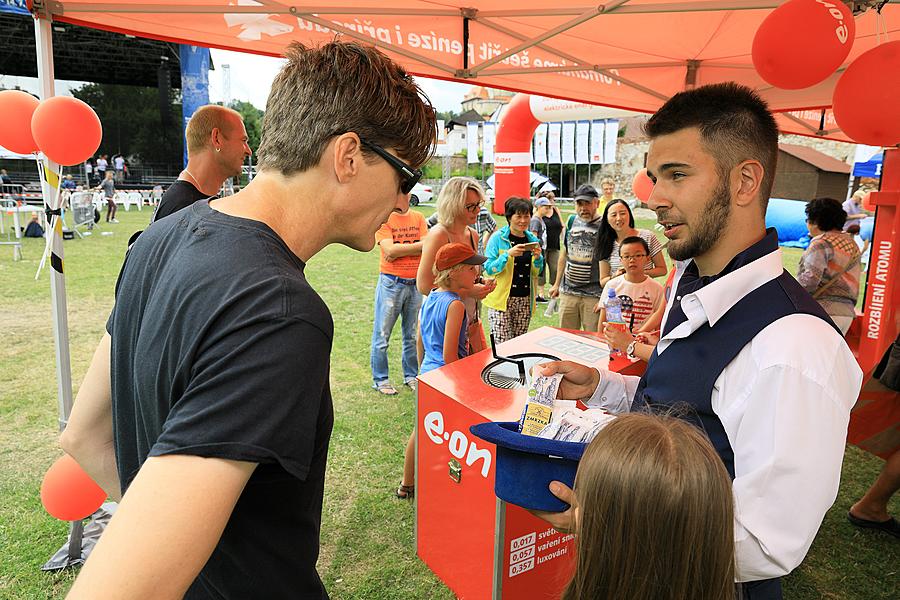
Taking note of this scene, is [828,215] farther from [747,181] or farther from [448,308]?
[747,181]

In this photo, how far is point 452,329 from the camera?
3.14 meters

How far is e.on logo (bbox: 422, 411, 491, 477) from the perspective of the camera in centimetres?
231

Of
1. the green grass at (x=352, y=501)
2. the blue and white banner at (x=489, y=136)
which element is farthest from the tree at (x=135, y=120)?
the green grass at (x=352, y=501)

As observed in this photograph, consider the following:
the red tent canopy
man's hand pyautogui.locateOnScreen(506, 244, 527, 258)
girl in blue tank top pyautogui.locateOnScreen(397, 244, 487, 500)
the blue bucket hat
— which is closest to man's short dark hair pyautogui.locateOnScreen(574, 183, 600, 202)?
the red tent canopy

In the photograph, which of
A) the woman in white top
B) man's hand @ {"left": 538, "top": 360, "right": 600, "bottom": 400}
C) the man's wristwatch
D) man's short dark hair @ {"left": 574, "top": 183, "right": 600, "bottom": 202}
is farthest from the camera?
man's short dark hair @ {"left": 574, "top": 183, "right": 600, "bottom": 202}

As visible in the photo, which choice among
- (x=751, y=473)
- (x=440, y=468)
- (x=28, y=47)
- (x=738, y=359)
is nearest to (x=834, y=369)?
(x=738, y=359)

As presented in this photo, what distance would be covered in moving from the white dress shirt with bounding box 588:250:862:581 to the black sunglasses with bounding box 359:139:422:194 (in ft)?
2.73

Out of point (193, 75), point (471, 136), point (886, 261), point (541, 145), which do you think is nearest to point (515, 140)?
point (193, 75)

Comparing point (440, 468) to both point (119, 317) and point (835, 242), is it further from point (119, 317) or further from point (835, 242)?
point (835, 242)

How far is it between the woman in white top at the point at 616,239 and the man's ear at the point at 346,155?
169 inches

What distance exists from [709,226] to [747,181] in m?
0.15

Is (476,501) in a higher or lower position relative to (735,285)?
lower

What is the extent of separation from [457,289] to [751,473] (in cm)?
222

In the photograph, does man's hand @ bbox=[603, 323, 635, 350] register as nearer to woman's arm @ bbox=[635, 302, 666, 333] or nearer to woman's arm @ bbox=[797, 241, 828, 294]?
woman's arm @ bbox=[635, 302, 666, 333]
